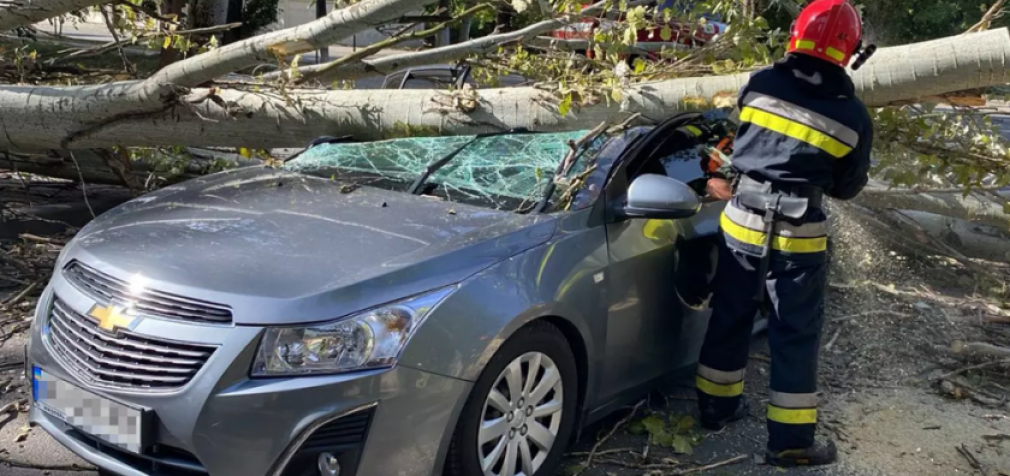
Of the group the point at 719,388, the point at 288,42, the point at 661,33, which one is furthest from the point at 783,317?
the point at 288,42

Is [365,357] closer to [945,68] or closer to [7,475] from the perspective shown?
[7,475]

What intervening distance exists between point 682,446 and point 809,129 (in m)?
1.37

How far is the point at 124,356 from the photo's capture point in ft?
7.98

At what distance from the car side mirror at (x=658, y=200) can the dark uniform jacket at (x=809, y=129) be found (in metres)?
0.40

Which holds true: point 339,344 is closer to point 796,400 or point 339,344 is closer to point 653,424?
point 653,424

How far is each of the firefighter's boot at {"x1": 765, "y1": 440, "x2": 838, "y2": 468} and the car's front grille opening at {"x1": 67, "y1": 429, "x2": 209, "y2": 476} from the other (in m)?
2.20

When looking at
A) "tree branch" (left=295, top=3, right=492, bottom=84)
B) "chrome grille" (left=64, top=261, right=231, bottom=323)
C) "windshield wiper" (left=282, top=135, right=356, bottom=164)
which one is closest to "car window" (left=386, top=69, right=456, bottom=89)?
"tree branch" (left=295, top=3, right=492, bottom=84)

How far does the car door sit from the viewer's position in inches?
127

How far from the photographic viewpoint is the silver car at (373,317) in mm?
2318

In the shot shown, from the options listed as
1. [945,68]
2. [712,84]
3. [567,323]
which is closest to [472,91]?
[712,84]

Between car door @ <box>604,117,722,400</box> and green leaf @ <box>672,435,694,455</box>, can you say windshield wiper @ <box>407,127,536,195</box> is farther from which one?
green leaf @ <box>672,435,694,455</box>

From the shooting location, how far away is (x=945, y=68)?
380cm

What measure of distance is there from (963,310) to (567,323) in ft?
11.8

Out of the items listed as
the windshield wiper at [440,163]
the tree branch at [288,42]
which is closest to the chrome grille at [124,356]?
the windshield wiper at [440,163]
